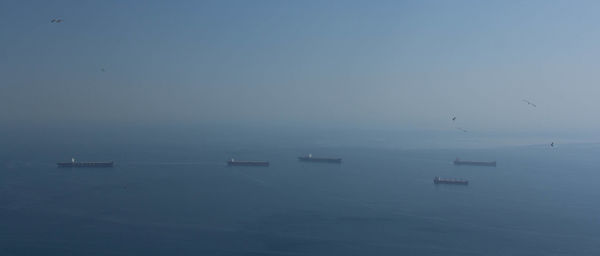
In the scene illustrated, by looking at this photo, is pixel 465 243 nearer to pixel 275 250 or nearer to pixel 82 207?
pixel 275 250

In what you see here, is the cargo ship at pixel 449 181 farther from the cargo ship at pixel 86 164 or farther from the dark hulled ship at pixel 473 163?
the cargo ship at pixel 86 164

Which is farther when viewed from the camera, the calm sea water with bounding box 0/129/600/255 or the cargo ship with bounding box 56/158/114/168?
the cargo ship with bounding box 56/158/114/168

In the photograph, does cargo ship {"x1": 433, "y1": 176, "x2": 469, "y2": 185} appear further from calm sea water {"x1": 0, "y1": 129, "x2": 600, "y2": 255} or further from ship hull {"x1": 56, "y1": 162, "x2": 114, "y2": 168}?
ship hull {"x1": 56, "y1": 162, "x2": 114, "y2": 168}

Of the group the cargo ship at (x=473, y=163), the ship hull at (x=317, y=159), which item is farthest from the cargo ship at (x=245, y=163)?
the cargo ship at (x=473, y=163)

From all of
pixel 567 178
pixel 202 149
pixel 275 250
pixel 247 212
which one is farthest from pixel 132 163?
pixel 567 178

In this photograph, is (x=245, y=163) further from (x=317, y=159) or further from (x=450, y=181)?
(x=450, y=181)

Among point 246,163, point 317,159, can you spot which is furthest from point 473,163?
point 246,163

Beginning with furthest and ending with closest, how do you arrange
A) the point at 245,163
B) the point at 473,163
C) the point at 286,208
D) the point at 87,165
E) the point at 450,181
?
the point at 473,163 < the point at 245,163 < the point at 87,165 < the point at 450,181 < the point at 286,208

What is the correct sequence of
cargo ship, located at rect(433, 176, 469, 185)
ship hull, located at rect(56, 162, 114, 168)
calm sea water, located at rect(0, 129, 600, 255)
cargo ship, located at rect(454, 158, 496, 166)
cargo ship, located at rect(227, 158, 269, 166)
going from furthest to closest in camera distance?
1. cargo ship, located at rect(454, 158, 496, 166)
2. cargo ship, located at rect(227, 158, 269, 166)
3. ship hull, located at rect(56, 162, 114, 168)
4. cargo ship, located at rect(433, 176, 469, 185)
5. calm sea water, located at rect(0, 129, 600, 255)

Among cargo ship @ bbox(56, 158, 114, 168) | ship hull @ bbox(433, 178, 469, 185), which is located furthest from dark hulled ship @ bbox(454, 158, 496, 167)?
cargo ship @ bbox(56, 158, 114, 168)
